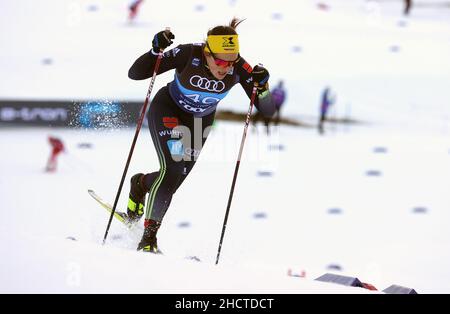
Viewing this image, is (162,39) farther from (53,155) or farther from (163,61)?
(53,155)


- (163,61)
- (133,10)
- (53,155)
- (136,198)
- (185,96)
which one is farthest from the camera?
(133,10)

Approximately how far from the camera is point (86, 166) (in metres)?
13.5

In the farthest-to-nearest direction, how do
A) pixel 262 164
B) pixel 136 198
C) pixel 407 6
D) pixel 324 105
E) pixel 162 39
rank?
pixel 407 6 → pixel 324 105 → pixel 262 164 → pixel 136 198 → pixel 162 39

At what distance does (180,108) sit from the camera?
6.38 meters

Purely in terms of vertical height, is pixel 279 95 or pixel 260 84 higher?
pixel 260 84

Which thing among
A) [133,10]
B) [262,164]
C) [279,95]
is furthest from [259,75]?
[133,10]

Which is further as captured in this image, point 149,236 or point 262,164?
point 262,164

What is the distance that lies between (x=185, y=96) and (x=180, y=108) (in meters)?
0.14

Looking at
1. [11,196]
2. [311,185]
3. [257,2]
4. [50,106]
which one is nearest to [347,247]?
[311,185]

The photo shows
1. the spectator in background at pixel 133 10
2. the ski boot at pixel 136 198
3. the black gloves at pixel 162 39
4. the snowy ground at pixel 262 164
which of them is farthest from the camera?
the spectator in background at pixel 133 10

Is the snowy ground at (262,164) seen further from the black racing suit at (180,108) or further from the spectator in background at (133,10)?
the black racing suit at (180,108)

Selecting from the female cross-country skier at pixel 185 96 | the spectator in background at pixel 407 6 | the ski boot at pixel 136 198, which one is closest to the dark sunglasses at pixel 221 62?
the female cross-country skier at pixel 185 96

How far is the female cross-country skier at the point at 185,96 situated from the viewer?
19.8ft

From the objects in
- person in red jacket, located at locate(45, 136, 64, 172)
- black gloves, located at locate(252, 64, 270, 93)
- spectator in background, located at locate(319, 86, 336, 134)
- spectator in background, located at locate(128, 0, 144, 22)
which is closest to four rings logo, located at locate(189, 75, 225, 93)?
black gloves, located at locate(252, 64, 270, 93)
